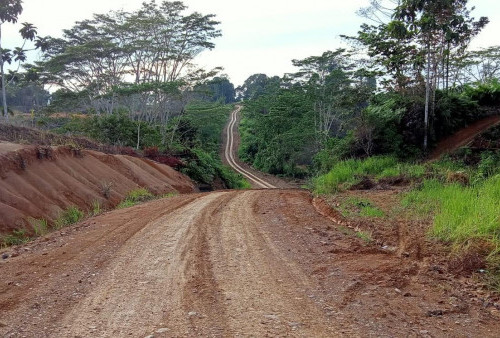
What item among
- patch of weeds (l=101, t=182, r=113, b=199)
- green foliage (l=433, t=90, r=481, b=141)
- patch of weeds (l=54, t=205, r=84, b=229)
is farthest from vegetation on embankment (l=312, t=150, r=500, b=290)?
patch of weeds (l=101, t=182, r=113, b=199)

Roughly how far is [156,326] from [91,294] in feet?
4.46

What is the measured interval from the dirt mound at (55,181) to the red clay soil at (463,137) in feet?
40.4

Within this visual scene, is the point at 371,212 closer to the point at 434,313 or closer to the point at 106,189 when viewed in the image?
the point at 434,313

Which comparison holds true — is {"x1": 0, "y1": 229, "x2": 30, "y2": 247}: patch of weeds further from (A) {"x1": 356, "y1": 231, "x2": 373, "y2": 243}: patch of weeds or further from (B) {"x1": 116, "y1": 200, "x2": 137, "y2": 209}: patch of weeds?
(A) {"x1": 356, "y1": 231, "x2": 373, "y2": 243}: patch of weeds

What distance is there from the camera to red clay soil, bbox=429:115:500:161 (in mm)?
17594

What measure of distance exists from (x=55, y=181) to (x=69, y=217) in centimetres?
199

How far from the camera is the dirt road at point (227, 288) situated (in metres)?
4.03

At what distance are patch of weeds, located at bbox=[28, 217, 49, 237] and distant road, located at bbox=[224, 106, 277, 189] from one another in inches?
1010

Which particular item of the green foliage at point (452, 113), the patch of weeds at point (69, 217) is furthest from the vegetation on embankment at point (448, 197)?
the patch of weeds at point (69, 217)

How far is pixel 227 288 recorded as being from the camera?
198 inches

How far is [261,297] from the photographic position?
186 inches

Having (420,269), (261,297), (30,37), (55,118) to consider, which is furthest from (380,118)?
(55,118)

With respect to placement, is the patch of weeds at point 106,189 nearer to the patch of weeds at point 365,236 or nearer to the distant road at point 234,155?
the patch of weeds at point 365,236

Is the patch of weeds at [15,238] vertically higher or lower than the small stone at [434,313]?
lower
